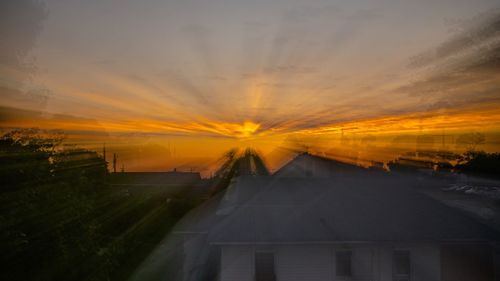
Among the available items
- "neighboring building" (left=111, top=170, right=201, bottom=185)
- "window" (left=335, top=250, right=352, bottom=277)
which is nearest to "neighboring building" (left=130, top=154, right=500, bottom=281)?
"window" (left=335, top=250, right=352, bottom=277)

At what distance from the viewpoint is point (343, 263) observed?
13703 millimetres

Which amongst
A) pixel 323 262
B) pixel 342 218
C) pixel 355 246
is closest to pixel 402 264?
pixel 355 246

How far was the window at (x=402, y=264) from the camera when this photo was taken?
536 inches

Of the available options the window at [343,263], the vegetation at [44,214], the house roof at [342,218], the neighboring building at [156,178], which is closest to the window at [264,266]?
the house roof at [342,218]

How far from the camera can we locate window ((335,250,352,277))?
13.6 m

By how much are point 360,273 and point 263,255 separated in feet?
13.9

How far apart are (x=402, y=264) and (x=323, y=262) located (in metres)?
3.56

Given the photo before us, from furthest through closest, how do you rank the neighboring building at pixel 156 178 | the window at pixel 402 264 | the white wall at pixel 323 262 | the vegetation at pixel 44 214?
1. the neighboring building at pixel 156 178
2. the window at pixel 402 264
3. the white wall at pixel 323 262
4. the vegetation at pixel 44 214

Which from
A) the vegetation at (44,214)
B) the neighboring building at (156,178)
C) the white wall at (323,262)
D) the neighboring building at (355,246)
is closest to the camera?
the vegetation at (44,214)

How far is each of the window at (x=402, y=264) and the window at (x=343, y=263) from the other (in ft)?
6.45

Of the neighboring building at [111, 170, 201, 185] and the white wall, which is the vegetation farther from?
the neighboring building at [111, 170, 201, 185]

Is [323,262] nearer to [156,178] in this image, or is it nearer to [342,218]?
[342,218]

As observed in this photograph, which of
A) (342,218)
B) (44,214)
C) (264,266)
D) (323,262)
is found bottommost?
(264,266)

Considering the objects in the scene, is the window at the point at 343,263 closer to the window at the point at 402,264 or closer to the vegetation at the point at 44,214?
the window at the point at 402,264
